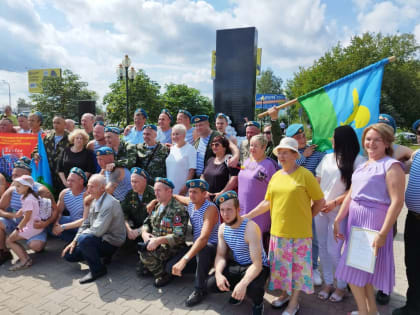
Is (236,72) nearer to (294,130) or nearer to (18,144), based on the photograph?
(18,144)

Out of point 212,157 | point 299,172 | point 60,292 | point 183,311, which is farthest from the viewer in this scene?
point 212,157

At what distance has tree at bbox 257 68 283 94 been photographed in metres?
66.3

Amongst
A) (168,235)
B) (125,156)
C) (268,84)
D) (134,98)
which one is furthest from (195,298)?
(268,84)

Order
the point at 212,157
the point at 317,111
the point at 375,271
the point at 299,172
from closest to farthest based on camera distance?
the point at 375,271 → the point at 299,172 → the point at 317,111 → the point at 212,157

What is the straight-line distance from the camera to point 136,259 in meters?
4.43

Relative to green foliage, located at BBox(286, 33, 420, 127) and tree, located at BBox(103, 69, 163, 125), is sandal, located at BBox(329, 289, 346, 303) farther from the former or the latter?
green foliage, located at BBox(286, 33, 420, 127)

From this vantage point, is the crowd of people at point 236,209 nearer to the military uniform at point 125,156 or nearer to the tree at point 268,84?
the military uniform at point 125,156

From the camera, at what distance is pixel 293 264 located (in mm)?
2834

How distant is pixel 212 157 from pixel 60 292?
2675mm

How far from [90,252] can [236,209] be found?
220 cm

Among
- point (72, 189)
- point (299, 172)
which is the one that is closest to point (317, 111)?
point (299, 172)

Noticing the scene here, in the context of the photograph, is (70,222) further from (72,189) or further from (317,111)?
(317,111)

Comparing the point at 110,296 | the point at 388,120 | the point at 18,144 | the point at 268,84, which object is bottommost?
the point at 110,296

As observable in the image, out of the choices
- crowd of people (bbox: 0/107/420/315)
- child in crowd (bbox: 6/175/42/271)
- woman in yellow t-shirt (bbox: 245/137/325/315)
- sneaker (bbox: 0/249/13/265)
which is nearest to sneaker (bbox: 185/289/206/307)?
crowd of people (bbox: 0/107/420/315)
